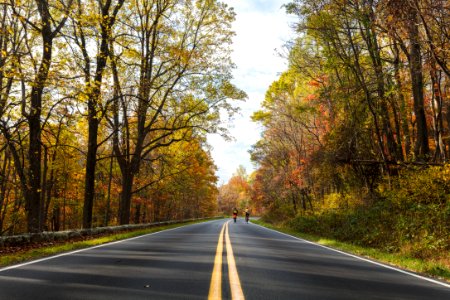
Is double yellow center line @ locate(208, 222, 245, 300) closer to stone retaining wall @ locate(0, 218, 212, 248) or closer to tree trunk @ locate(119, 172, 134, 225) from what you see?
stone retaining wall @ locate(0, 218, 212, 248)

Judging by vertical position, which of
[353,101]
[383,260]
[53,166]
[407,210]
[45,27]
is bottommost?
[383,260]

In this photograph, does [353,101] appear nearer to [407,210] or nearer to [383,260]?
[407,210]

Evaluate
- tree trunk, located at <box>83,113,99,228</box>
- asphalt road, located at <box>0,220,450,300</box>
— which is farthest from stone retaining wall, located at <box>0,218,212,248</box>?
asphalt road, located at <box>0,220,450,300</box>

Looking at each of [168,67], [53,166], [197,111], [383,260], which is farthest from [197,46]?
[383,260]

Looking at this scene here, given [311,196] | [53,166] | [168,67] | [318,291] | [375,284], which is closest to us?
[318,291]

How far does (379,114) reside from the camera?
57.8ft

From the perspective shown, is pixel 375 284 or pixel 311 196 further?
pixel 311 196

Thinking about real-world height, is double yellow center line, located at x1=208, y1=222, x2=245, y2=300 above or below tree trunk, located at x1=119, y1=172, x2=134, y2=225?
below

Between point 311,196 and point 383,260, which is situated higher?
point 311,196

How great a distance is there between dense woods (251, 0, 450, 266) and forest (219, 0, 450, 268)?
0.14ft

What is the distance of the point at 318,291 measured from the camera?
4941mm

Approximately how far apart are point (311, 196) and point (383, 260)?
68.1 ft

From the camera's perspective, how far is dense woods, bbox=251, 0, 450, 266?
10.6 meters

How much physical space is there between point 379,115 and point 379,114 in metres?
0.49
